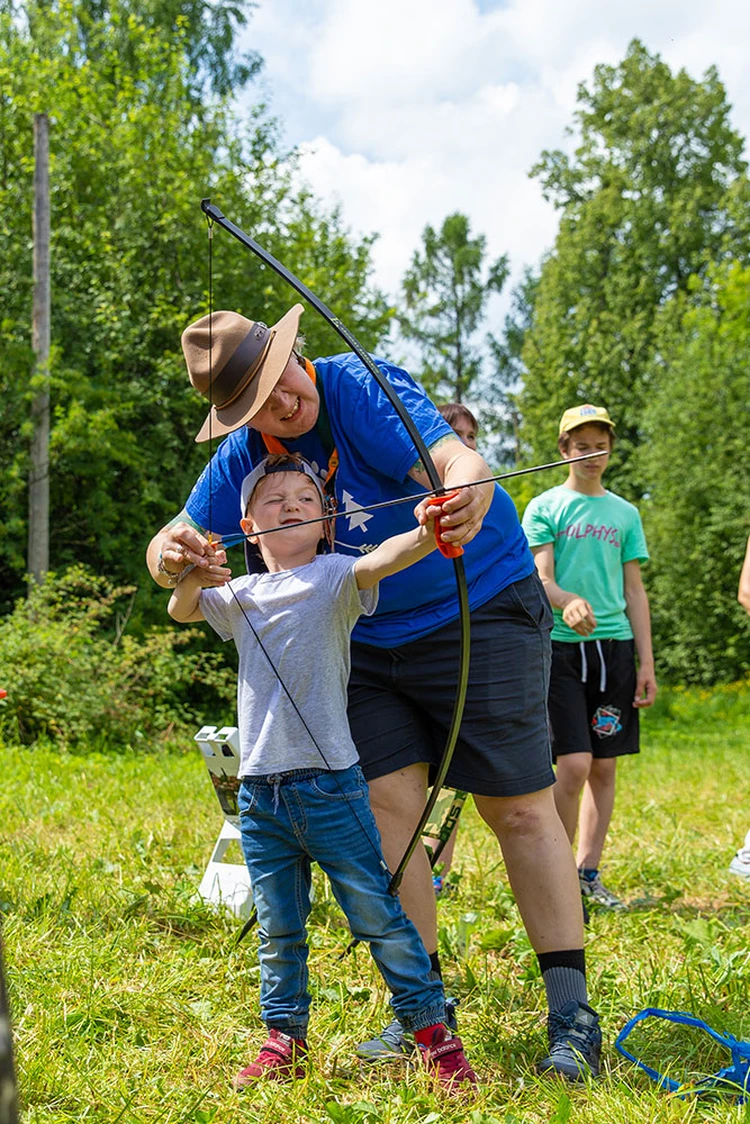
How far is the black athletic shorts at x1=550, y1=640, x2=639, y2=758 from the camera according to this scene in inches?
166

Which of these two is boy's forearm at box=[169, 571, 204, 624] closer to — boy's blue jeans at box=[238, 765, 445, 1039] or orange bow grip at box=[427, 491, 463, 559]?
boy's blue jeans at box=[238, 765, 445, 1039]

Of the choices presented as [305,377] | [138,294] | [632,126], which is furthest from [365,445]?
[632,126]

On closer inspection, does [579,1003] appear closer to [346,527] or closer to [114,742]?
[346,527]

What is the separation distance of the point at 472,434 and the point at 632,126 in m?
A: 26.7

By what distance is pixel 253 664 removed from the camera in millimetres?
2506

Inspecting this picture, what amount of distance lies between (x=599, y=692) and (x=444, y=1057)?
2130 millimetres

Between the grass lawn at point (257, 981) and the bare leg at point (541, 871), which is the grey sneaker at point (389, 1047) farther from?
the bare leg at point (541, 871)

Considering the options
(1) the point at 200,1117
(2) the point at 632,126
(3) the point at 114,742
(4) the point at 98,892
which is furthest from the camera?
(2) the point at 632,126

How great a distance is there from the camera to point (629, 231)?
27703mm

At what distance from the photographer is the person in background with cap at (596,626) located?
4.22 m

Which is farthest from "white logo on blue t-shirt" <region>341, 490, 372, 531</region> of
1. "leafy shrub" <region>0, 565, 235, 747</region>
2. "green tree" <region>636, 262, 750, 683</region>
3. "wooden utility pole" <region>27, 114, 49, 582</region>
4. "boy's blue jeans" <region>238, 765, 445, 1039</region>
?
"green tree" <region>636, 262, 750, 683</region>

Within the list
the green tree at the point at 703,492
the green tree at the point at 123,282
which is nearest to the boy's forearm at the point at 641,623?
the green tree at the point at 123,282

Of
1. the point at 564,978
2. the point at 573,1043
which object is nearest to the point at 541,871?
the point at 564,978

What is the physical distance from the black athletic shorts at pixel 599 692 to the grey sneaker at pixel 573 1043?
170 cm
